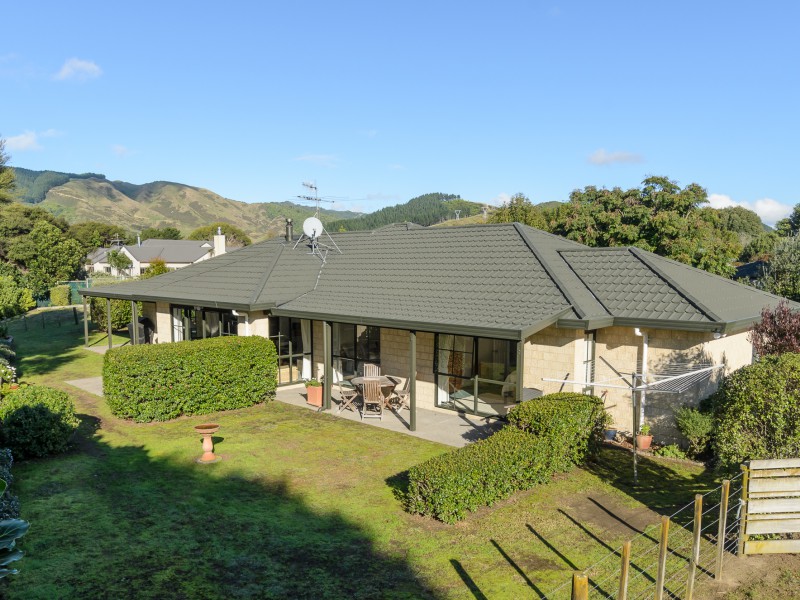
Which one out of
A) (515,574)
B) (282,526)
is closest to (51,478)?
(282,526)

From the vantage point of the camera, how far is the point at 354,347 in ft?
56.0

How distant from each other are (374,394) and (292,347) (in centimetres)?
438

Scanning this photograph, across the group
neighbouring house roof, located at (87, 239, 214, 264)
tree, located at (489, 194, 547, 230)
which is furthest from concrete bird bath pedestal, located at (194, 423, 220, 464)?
neighbouring house roof, located at (87, 239, 214, 264)

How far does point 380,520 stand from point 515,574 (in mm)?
2305

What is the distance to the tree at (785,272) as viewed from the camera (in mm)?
23547

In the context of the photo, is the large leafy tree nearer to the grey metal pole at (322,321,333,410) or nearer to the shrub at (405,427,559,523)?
the grey metal pole at (322,321,333,410)

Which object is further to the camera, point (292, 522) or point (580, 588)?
point (292, 522)

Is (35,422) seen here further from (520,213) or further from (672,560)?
(520,213)

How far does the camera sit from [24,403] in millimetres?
10852

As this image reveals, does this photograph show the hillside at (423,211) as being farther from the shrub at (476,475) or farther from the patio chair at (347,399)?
the shrub at (476,475)

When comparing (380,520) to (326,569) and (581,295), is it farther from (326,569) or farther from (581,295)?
(581,295)

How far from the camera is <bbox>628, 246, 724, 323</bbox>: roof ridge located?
11.8 m

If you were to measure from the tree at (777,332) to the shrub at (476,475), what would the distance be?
6.41 m

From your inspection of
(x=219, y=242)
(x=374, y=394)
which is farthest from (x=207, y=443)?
(x=219, y=242)
